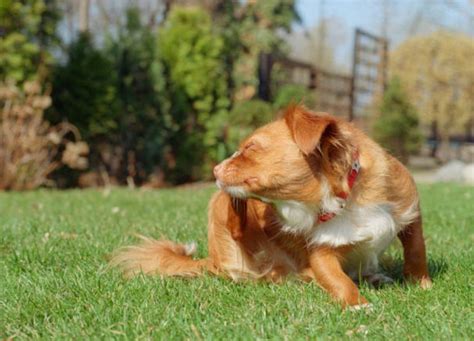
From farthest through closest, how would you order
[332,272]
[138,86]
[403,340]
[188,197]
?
1. [138,86]
2. [188,197]
3. [332,272]
4. [403,340]

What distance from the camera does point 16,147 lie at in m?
9.64

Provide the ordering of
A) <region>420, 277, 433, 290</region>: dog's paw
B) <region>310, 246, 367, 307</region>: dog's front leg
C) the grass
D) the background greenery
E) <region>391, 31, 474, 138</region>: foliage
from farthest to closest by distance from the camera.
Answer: <region>391, 31, 474, 138</region>: foliage < the background greenery < <region>420, 277, 433, 290</region>: dog's paw < <region>310, 246, 367, 307</region>: dog's front leg < the grass

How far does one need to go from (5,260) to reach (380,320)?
2406 mm

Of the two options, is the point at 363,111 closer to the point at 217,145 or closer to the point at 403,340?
the point at 217,145

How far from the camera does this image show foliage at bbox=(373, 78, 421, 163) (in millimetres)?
18969

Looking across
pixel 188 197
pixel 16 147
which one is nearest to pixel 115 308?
pixel 188 197

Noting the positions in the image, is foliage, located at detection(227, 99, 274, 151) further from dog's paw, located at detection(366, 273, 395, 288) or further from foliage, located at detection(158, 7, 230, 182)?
dog's paw, located at detection(366, 273, 395, 288)

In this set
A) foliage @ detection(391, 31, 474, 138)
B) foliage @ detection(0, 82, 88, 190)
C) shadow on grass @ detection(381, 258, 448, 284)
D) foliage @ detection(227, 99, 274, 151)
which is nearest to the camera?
shadow on grass @ detection(381, 258, 448, 284)

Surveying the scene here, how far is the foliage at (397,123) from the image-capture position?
1897 cm

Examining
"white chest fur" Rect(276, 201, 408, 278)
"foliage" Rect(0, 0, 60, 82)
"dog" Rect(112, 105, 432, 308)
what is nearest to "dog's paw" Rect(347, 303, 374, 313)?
"dog" Rect(112, 105, 432, 308)

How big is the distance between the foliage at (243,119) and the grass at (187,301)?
717 centimetres

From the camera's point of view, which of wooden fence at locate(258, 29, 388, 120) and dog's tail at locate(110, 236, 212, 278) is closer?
dog's tail at locate(110, 236, 212, 278)

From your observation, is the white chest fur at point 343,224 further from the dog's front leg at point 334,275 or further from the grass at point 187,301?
the grass at point 187,301

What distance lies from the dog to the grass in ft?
0.51
